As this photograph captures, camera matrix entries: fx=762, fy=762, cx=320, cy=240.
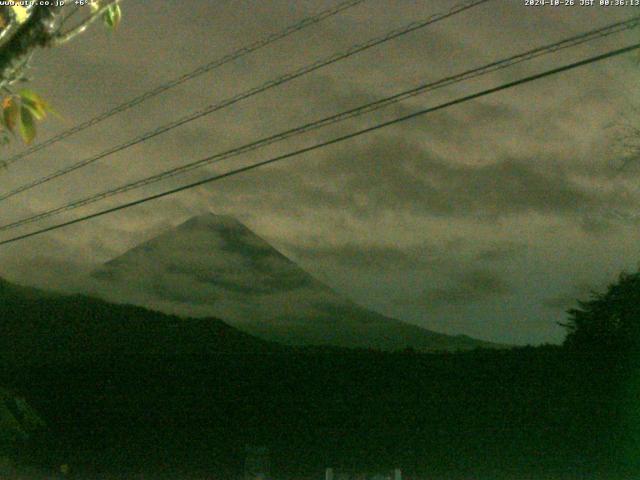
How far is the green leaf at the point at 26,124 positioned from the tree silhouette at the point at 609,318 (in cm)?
1069

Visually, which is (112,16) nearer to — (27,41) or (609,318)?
(27,41)

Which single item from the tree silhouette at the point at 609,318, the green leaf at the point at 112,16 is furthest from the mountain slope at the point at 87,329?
the green leaf at the point at 112,16

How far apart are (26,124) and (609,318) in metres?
12.5

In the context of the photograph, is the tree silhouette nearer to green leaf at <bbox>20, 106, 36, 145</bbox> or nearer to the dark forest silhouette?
the dark forest silhouette

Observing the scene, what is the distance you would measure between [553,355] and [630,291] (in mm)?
2811

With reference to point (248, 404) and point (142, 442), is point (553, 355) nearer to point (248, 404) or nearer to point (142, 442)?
point (248, 404)

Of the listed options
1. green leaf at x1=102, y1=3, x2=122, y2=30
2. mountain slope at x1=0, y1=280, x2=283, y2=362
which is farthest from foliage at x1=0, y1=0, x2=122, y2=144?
mountain slope at x1=0, y1=280, x2=283, y2=362

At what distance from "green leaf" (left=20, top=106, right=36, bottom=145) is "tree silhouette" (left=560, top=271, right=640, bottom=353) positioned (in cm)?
1069

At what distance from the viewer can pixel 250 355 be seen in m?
15.3

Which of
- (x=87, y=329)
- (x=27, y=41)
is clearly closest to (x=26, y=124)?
(x=27, y=41)

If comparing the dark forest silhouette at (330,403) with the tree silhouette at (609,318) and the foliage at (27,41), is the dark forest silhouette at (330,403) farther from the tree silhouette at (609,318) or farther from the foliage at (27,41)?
the foliage at (27,41)

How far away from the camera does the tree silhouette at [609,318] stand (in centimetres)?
1229

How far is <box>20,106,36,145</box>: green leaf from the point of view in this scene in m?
2.87

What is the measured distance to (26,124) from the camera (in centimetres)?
288
